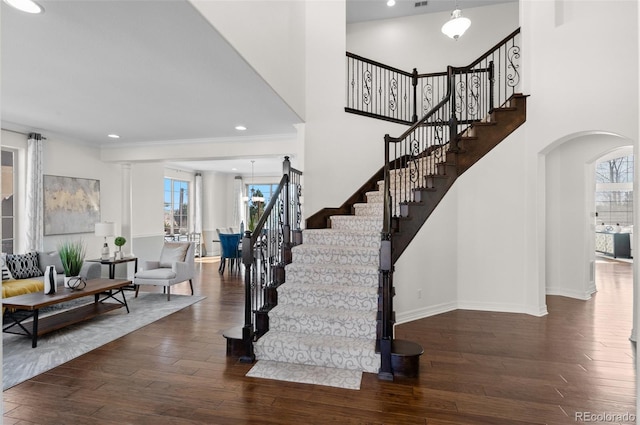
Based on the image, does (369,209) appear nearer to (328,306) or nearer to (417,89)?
(328,306)

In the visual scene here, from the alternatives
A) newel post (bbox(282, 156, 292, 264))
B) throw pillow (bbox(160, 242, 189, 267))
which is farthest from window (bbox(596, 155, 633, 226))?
throw pillow (bbox(160, 242, 189, 267))

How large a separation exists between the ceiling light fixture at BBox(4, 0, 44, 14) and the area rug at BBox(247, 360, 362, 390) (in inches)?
132

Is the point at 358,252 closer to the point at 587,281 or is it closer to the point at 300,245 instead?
the point at 300,245

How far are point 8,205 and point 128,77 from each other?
4.01 m

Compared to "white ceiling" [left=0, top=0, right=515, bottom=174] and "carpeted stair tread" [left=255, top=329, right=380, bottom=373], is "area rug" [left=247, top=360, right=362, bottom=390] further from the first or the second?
"white ceiling" [left=0, top=0, right=515, bottom=174]

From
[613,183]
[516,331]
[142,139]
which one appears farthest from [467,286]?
[613,183]

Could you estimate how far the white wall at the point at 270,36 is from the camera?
3033 millimetres

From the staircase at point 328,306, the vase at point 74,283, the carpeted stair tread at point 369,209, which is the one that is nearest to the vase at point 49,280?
the vase at point 74,283

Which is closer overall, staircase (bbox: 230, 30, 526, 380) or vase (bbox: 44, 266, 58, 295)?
staircase (bbox: 230, 30, 526, 380)

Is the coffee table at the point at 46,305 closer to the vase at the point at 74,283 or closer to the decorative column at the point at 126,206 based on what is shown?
the vase at the point at 74,283

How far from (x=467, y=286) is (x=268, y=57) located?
14.1 ft

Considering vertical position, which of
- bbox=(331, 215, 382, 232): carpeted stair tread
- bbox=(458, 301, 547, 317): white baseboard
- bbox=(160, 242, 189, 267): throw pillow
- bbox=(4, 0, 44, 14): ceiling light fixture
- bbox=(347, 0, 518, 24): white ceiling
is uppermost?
bbox=(347, 0, 518, 24): white ceiling

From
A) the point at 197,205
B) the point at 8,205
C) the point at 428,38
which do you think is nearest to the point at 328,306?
the point at 8,205

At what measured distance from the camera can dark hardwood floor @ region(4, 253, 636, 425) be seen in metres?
2.77
